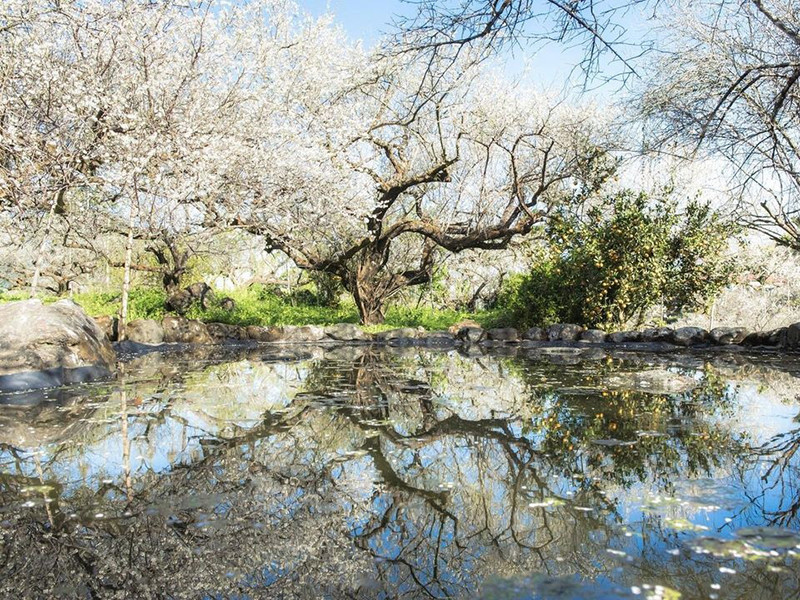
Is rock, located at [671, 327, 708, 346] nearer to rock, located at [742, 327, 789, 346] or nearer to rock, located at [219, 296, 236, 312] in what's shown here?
rock, located at [742, 327, 789, 346]

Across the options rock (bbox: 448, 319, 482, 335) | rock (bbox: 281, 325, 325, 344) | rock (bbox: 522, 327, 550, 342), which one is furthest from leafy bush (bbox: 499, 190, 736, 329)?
rock (bbox: 281, 325, 325, 344)

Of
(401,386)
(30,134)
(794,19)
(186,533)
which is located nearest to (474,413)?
(401,386)

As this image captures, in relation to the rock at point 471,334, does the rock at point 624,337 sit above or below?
above

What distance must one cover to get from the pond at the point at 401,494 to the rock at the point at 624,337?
521 cm

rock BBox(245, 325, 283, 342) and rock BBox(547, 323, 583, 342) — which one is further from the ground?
rock BBox(547, 323, 583, 342)

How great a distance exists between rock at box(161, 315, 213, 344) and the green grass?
5.26 ft

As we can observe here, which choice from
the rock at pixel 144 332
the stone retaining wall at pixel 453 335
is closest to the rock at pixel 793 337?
the stone retaining wall at pixel 453 335

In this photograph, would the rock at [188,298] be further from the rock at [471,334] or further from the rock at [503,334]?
the rock at [503,334]

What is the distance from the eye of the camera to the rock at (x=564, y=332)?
489 inches

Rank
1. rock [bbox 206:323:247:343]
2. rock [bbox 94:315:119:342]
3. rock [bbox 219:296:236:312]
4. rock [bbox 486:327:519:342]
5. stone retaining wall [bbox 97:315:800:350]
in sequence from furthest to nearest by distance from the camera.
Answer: rock [bbox 219:296:236:312], rock [bbox 486:327:519:342], rock [bbox 206:323:247:343], stone retaining wall [bbox 97:315:800:350], rock [bbox 94:315:119:342]

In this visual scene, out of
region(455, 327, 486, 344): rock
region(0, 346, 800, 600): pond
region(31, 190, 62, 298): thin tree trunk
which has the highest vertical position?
region(31, 190, 62, 298): thin tree trunk

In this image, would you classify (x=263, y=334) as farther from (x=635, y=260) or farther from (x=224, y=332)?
(x=635, y=260)

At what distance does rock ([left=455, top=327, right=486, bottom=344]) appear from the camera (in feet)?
44.1

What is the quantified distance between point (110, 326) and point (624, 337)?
9.94 meters
